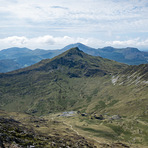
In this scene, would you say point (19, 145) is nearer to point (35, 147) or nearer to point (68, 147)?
point (35, 147)

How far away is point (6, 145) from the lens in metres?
68.0

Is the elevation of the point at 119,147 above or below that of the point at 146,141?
above

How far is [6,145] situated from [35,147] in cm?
1502

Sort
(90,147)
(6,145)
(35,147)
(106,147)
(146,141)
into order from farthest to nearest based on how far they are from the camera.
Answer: (146,141) → (106,147) → (90,147) → (35,147) → (6,145)

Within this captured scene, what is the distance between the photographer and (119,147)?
14525 cm

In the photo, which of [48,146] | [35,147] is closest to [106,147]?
[48,146]

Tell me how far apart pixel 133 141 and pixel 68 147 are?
136958 mm

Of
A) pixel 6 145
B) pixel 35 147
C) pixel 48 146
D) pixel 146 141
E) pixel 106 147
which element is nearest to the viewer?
pixel 6 145

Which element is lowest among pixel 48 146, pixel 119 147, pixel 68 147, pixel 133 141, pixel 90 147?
pixel 133 141

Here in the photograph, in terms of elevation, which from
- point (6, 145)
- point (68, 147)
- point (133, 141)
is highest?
point (6, 145)

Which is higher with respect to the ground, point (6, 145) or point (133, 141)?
point (6, 145)

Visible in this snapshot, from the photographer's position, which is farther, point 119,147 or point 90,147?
point 119,147

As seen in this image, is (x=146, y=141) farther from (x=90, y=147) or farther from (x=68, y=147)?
(x=68, y=147)

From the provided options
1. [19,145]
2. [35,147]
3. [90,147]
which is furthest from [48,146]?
[90,147]
